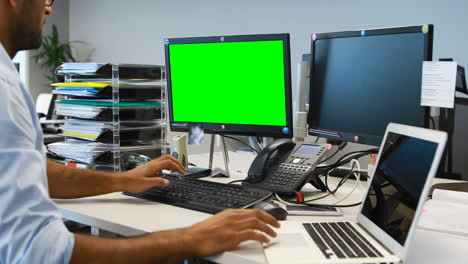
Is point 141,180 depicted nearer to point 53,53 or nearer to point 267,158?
point 267,158

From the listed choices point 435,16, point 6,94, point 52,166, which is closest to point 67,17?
point 435,16

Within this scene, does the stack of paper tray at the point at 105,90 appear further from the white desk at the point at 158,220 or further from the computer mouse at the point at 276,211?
the computer mouse at the point at 276,211

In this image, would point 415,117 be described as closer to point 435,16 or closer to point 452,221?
point 452,221

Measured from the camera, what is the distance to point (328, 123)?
1518 millimetres

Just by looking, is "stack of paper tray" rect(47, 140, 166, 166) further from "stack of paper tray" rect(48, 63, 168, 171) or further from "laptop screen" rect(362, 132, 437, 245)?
"laptop screen" rect(362, 132, 437, 245)

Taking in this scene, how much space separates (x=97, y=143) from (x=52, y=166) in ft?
1.59

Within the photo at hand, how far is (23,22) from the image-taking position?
0.95m

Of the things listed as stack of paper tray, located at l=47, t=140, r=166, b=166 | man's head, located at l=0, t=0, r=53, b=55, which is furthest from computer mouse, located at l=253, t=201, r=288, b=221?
stack of paper tray, located at l=47, t=140, r=166, b=166

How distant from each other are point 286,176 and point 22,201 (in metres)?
0.82

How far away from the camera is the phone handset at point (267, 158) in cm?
144

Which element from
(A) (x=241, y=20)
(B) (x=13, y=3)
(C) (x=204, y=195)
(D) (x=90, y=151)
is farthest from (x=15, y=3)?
(A) (x=241, y=20)

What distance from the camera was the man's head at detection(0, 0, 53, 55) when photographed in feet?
3.02

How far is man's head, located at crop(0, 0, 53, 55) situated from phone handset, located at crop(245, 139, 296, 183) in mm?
733

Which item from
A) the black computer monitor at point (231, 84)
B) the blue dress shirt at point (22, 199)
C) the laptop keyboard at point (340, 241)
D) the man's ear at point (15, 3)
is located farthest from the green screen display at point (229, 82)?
the blue dress shirt at point (22, 199)
